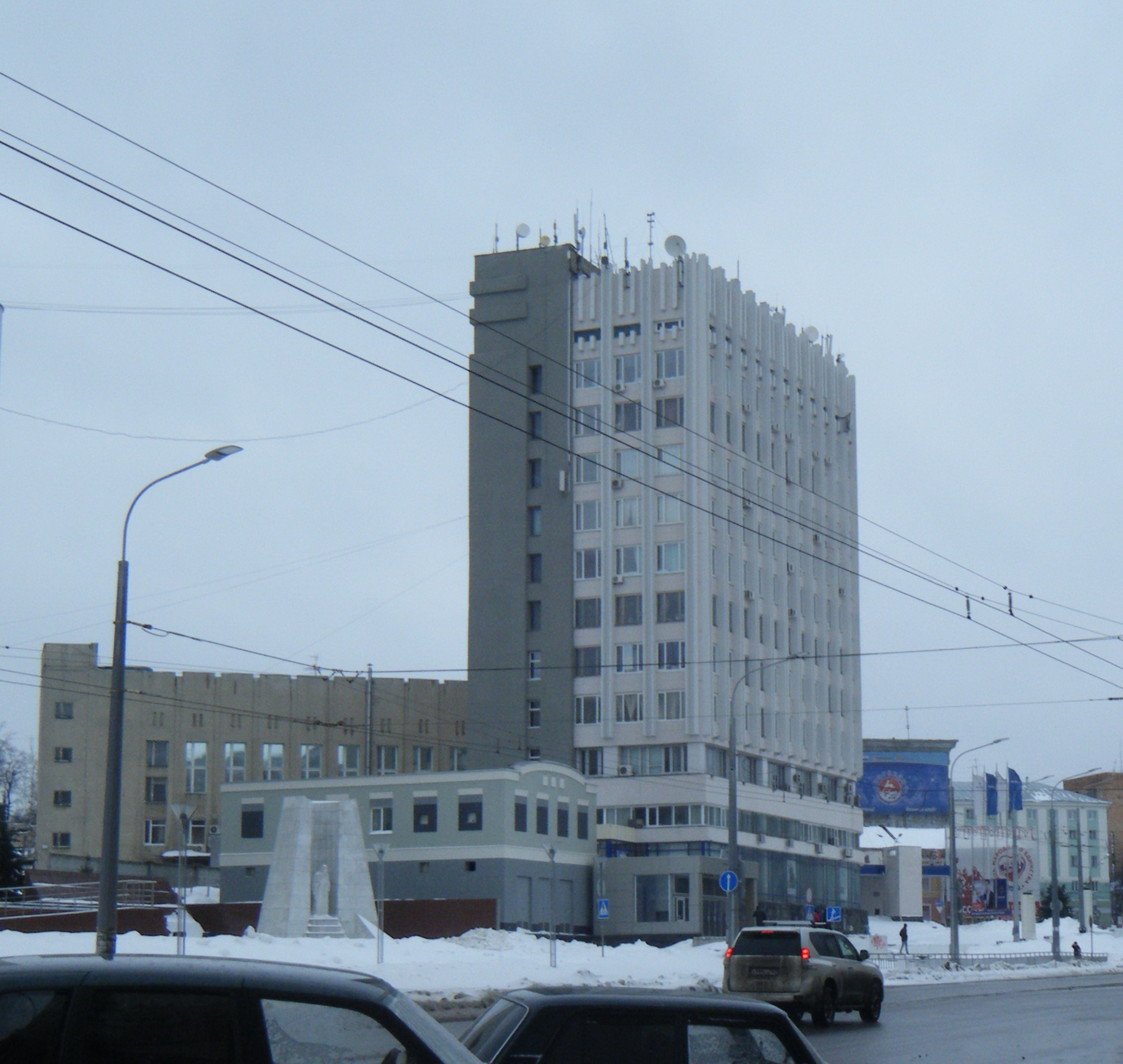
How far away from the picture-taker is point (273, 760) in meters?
87.8

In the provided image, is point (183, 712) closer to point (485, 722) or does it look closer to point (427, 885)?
point (485, 722)

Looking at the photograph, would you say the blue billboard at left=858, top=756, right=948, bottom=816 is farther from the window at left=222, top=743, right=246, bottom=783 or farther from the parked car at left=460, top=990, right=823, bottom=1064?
the parked car at left=460, top=990, right=823, bottom=1064

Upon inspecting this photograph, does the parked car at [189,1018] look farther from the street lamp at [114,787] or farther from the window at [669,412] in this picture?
the window at [669,412]

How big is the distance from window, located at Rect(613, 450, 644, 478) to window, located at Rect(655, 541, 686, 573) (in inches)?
163

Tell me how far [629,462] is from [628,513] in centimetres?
288

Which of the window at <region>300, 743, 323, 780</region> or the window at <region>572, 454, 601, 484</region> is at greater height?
the window at <region>572, 454, 601, 484</region>

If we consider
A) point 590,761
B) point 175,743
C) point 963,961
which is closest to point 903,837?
point 590,761

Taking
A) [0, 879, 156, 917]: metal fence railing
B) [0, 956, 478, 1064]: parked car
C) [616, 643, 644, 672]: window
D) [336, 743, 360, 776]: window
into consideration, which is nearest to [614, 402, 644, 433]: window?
[616, 643, 644, 672]: window

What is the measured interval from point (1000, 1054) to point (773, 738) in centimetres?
6303

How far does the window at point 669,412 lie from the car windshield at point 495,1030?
69.4m

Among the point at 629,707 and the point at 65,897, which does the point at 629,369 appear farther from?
the point at 65,897

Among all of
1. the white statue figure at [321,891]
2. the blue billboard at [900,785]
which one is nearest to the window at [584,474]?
the white statue figure at [321,891]

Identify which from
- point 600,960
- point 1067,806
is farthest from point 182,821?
point 1067,806

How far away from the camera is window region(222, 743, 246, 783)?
86.8m
